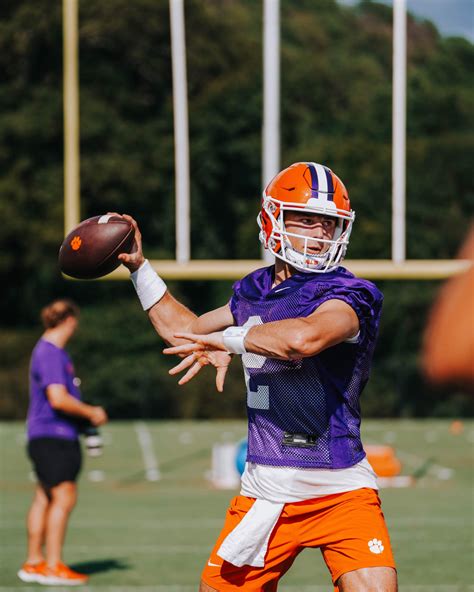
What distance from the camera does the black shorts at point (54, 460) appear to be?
6.91 meters

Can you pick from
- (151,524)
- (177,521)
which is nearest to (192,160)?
(177,521)

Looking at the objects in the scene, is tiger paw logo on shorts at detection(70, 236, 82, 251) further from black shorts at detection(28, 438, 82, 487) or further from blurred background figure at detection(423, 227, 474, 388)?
blurred background figure at detection(423, 227, 474, 388)

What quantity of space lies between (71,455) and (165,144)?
23.4m

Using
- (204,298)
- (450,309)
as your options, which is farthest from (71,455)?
(450,309)

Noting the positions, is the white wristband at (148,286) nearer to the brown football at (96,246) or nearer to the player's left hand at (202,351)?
the brown football at (96,246)

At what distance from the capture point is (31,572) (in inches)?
272

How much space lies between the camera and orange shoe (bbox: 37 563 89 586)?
22.4ft

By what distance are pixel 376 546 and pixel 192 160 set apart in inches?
972

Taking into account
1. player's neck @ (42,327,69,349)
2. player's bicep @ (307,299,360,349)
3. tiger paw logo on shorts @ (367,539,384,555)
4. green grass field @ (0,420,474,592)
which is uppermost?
player's bicep @ (307,299,360,349)

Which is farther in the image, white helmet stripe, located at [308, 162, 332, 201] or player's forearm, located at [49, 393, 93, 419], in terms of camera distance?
player's forearm, located at [49, 393, 93, 419]

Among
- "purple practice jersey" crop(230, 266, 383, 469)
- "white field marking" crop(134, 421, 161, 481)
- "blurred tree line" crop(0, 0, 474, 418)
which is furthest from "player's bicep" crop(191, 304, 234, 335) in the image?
"blurred tree line" crop(0, 0, 474, 418)

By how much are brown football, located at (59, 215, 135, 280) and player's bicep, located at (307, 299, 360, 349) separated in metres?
0.86

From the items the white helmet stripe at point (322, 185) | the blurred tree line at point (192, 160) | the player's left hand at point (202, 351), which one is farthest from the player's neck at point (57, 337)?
the blurred tree line at point (192, 160)

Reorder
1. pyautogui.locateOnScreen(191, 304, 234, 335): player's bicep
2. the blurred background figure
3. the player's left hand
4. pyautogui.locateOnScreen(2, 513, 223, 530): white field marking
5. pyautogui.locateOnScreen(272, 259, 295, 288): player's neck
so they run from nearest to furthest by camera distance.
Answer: the player's left hand < pyautogui.locateOnScreen(272, 259, 295, 288): player's neck < pyautogui.locateOnScreen(191, 304, 234, 335): player's bicep < pyautogui.locateOnScreen(2, 513, 223, 530): white field marking < the blurred background figure
